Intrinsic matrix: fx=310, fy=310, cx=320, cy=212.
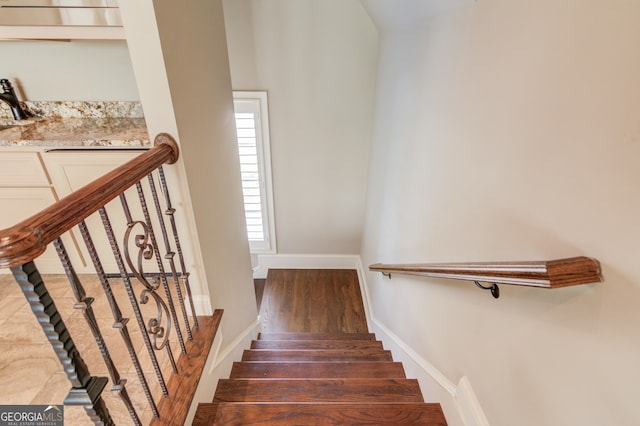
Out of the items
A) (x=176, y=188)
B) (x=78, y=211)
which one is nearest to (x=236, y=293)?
(x=176, y=188)

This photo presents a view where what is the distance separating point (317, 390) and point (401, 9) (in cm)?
226

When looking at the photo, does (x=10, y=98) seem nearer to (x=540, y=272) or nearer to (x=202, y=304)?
(x=202, y=304)

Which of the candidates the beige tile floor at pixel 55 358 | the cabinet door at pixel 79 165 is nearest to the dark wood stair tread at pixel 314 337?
the beige tile floor at pixel 55 358

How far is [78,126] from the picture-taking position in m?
2.17

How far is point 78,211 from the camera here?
0.76 meters

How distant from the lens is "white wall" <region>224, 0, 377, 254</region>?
2814 millimetres

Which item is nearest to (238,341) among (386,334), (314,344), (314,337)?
(314,344)

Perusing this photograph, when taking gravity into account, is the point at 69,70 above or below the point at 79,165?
above

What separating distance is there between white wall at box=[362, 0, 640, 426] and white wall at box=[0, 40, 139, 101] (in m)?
2.17

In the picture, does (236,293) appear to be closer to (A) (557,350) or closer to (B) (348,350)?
(B) (348,350)

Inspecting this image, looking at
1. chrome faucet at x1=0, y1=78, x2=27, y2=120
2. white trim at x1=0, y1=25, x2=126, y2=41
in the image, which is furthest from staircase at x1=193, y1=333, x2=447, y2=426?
chrome faucet at x1=0, y1=78, x2=27, y2=120

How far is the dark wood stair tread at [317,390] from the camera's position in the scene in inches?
62.8

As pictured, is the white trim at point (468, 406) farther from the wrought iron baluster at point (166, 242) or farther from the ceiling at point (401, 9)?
Answer: the ceiling at point (401, 9)

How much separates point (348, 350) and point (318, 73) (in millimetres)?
2524
